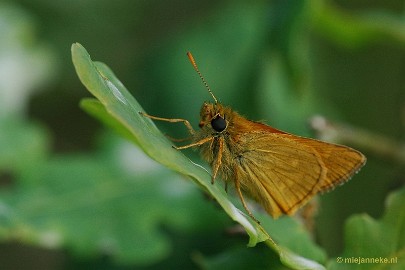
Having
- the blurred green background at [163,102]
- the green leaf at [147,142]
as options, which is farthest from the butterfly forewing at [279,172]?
the green leaf at [147,142]

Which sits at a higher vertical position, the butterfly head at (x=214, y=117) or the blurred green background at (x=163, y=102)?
the butterfly head at (x=214, y=117)

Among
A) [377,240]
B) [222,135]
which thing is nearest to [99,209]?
[222,135]

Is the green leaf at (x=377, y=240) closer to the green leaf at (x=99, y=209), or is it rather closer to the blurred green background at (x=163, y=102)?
the blurred green background at (x=163, y=102)

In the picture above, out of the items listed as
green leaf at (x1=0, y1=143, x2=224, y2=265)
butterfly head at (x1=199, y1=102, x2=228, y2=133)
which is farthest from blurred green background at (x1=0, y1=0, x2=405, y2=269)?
butterfly head at (x1=199, y1=102, x2=228, y2=133)

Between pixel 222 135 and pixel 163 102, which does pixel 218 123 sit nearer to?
pixel 222 135

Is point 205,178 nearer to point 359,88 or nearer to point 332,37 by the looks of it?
point 332,37
